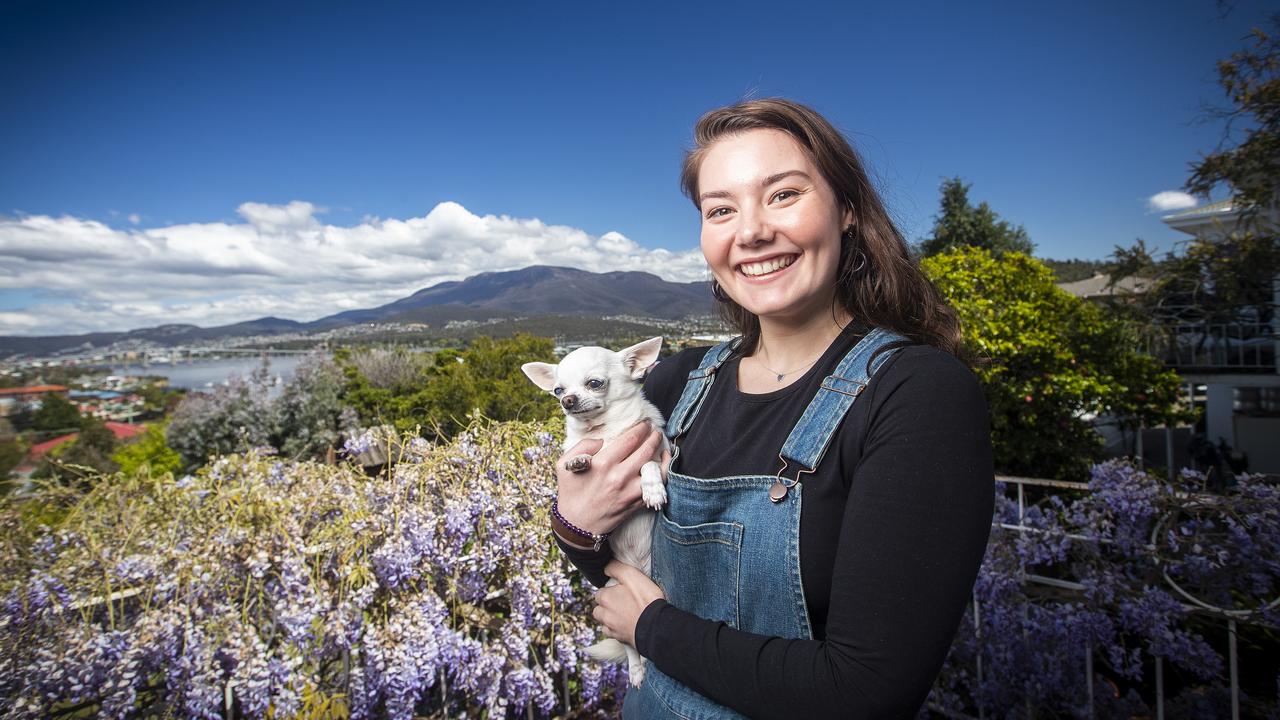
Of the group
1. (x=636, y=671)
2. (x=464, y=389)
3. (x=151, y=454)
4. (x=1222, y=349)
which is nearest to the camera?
(x=636, y=671)

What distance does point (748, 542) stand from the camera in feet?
3.23

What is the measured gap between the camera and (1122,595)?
2.37 m

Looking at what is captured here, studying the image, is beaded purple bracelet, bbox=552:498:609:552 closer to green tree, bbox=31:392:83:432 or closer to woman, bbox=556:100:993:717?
woman, bbox=556:100:993:717

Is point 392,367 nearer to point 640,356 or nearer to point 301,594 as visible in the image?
point 301,594

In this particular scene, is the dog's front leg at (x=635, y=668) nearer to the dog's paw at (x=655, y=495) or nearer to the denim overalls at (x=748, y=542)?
the denim overalls at (x=748, y=542)

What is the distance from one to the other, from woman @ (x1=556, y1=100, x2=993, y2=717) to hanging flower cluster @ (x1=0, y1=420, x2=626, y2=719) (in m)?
1.08

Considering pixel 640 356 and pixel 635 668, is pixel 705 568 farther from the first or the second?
pixel 640 356

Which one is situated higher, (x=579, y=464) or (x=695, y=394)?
(x=695, y=394)

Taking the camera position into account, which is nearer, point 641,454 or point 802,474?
point 802,474

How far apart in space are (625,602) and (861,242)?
3.04ft

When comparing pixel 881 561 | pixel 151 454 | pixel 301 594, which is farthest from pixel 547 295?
pixel 881 561

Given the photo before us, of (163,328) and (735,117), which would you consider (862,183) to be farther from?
(163,328)

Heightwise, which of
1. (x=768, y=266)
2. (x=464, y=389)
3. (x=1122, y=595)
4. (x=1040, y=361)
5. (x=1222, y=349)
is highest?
(x=768, y=266)

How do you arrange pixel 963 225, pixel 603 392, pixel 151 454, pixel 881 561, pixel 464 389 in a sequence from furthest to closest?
pixel 963 225
pixel 151 454
pixel 464 389
pixel 603 392
pixel 881 561
